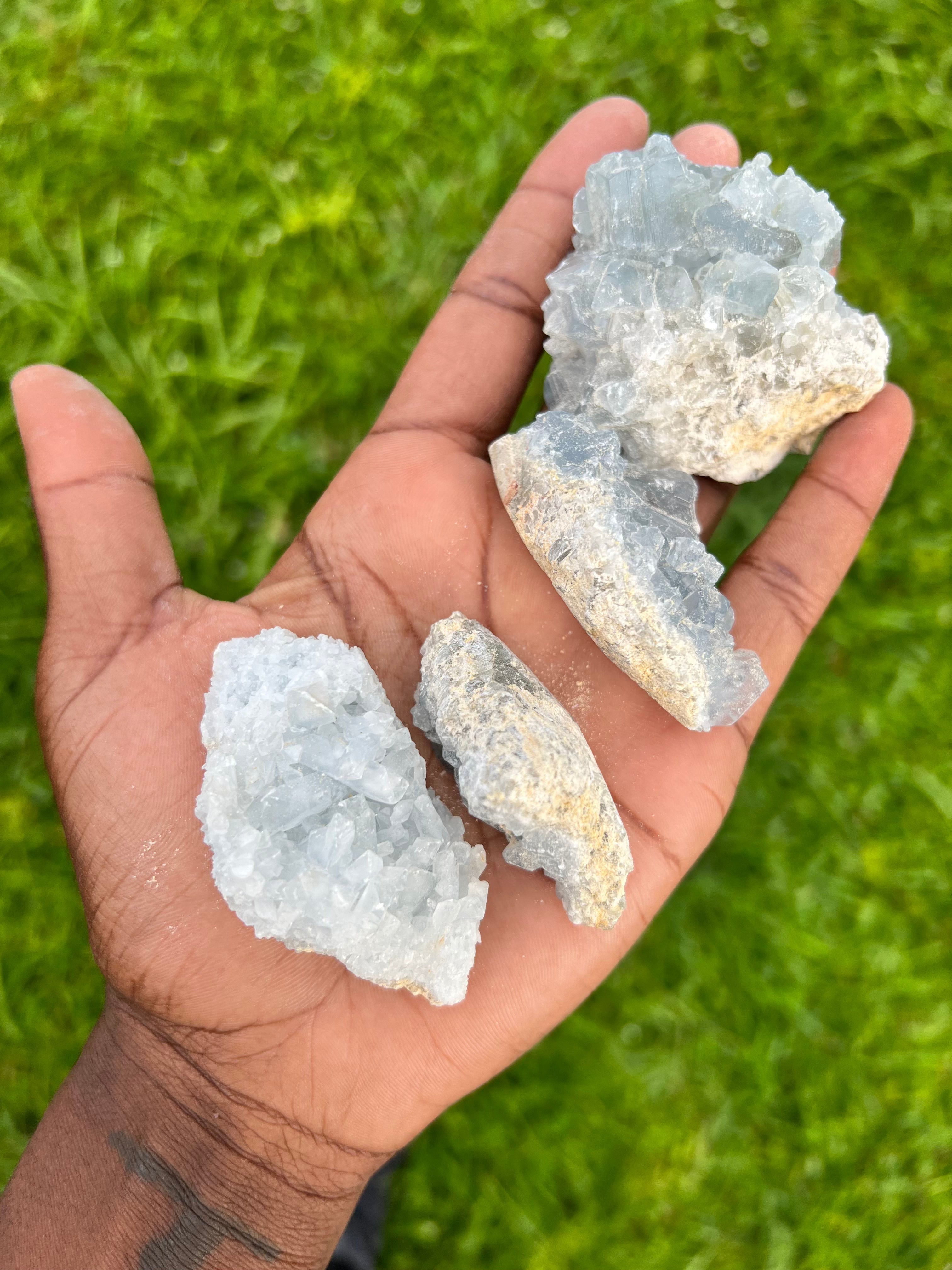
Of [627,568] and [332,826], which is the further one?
[627,568]

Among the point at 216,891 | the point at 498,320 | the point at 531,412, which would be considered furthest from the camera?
the point at 531,412

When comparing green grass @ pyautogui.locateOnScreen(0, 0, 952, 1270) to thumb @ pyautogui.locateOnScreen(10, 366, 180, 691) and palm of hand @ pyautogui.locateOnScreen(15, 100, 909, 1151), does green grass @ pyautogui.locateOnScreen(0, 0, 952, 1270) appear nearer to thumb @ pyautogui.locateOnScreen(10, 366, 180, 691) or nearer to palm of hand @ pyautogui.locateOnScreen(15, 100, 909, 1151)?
palm of hand @ pyautogui.locateOnScreen(15, 100, 909, 1151)

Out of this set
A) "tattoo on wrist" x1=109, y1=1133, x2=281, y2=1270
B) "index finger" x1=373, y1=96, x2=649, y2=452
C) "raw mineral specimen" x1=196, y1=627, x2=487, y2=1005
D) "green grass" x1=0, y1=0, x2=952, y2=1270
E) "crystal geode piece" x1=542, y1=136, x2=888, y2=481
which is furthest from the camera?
"green grass" x1=0, y1=0, x2=952, y2=1270

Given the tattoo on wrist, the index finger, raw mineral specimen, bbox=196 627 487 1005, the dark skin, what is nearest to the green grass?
the index finger

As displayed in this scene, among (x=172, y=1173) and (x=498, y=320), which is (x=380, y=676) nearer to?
(x=498, y=320)

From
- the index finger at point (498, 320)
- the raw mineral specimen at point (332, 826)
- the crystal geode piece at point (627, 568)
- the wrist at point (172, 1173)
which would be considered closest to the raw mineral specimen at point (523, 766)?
the raw mineral specimen at point (332, 826)

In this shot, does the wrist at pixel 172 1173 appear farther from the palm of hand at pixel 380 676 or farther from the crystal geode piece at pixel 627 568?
the crystal geode piece at pixel 627 568

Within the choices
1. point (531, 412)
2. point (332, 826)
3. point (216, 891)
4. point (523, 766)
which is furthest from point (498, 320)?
point (216, 891)
